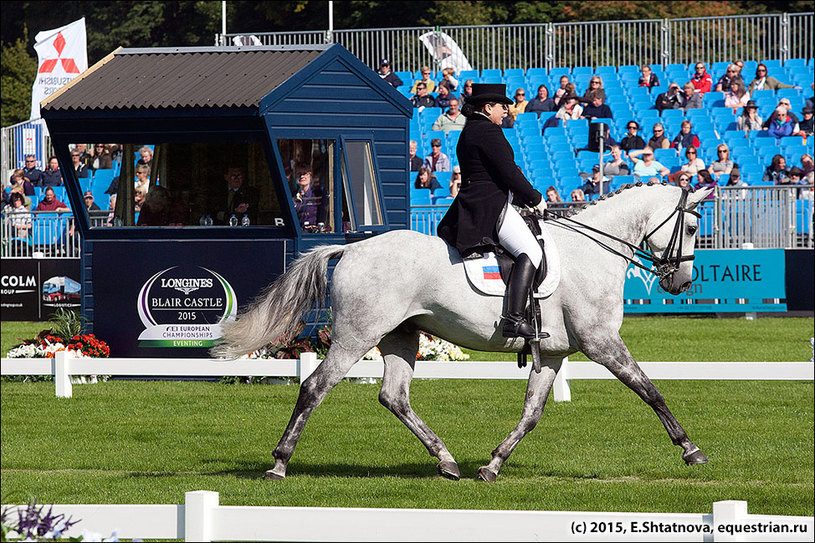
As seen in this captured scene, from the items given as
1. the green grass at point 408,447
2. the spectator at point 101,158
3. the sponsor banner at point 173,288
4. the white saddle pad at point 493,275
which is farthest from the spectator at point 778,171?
the white saddle pad at point 493,275

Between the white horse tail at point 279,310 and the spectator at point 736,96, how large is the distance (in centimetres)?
2140

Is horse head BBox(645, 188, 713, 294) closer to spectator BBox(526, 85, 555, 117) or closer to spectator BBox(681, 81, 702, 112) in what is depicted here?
spectator BBox(681, 81, 702, 112)

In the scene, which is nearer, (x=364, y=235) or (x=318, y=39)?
(x=364, y=235)

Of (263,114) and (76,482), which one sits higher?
(263,114)

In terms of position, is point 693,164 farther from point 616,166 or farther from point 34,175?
point 34,175

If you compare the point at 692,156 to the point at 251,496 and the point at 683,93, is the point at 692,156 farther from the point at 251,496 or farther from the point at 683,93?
the point at 251,496

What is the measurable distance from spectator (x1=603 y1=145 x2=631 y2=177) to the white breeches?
55.0 feet

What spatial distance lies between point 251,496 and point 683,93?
74.6ft

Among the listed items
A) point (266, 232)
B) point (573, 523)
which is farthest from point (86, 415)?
point (573, 523)

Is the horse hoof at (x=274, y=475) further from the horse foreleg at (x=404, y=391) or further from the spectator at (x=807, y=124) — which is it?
the spectator at (x=807, y=124)

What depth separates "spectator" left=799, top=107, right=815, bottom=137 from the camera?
2748cm

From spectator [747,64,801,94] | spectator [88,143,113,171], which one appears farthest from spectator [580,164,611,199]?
spectator [88,143,113,171]

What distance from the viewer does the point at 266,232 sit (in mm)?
16625

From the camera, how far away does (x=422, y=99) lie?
3111cm
